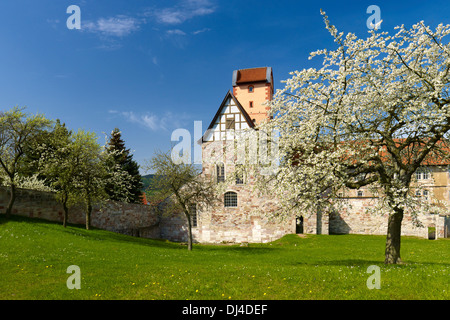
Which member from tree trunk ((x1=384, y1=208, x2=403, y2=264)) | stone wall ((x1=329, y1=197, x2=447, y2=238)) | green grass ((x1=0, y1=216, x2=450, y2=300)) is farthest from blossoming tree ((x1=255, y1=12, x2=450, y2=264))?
stone wall ((x1=329, y1=197, x2=447, y2=238))

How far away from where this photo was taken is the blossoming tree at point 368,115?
12656 mm

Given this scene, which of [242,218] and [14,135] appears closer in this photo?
[14,135]

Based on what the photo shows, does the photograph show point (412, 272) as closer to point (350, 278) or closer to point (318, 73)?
point (350, 278)

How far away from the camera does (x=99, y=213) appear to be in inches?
1315

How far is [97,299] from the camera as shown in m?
9.45

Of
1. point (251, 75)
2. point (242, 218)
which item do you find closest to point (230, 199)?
point (242, 218)

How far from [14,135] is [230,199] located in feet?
81.7

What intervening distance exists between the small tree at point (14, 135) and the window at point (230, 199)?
75.0 ft

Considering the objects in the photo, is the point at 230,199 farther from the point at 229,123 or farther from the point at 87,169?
the point at 87,169

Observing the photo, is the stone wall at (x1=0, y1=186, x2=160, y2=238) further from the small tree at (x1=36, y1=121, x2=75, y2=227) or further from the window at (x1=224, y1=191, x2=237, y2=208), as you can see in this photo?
the window at (x1=224, y1=191, x2=237, y2=208)

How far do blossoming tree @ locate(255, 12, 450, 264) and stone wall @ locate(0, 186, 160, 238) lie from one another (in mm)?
Result: 23979

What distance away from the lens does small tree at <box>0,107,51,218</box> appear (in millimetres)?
24188
